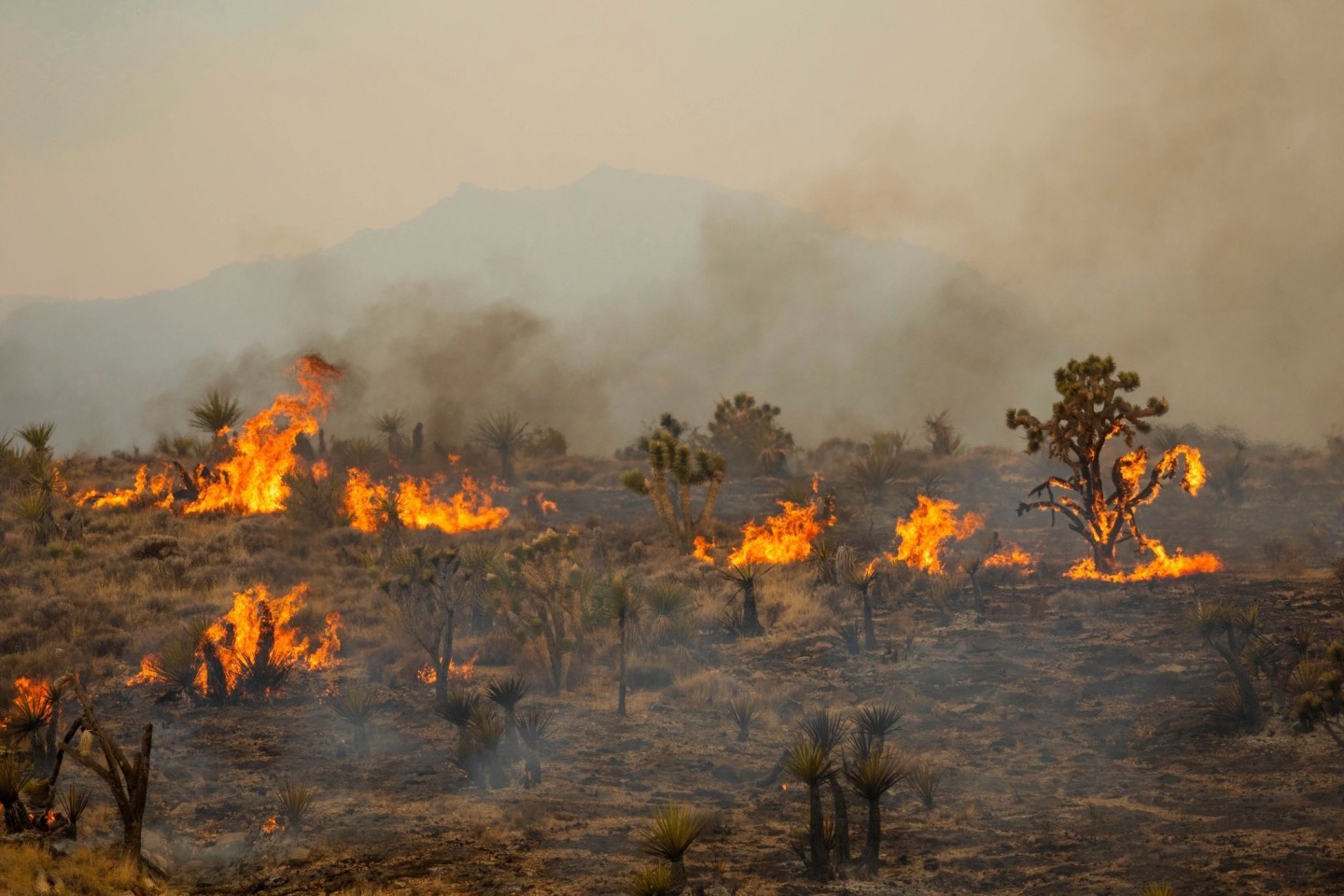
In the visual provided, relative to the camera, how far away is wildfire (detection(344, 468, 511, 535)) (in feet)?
96.2

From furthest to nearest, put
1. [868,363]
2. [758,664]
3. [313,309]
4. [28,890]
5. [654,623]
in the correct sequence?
[313,309]
[868,363]
[654,623]
[758,664]
[28,890]

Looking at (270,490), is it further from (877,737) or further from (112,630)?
(877,737)

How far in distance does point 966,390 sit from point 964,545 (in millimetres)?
101173

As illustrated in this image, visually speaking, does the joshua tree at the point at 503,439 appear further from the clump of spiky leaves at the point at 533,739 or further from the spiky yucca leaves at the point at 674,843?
the spiky yucca leaves at the point at 674,843

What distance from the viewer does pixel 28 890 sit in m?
9.09

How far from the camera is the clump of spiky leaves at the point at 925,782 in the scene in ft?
37.0

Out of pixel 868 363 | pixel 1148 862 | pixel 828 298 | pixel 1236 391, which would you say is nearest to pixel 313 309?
pixel 828 298

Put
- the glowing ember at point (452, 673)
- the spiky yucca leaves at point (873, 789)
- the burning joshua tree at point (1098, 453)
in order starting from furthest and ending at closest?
the burning joshua tree at point (1098, 453) → the glowing ember at point (452, 673) → the spiky yucca leaves at point (873, 789)

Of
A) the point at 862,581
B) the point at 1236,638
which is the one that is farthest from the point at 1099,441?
the point at 1236,638

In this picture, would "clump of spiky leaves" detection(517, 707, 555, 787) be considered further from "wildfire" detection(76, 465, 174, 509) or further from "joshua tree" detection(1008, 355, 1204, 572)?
"wildfire" detection(76, 465, 174, 509)

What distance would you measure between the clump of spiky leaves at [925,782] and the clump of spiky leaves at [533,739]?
13.9ft

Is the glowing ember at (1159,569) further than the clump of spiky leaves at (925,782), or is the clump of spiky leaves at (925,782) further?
the glowing ember at (1159,569)

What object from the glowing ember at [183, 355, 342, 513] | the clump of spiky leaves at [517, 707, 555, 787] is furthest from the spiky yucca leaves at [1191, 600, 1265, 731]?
the glowing ember at [183, 355, 342, 513]

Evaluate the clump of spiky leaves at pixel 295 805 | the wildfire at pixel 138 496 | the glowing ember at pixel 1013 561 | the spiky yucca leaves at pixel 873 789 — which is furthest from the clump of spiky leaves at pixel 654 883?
the wildfire at pixel 138 496
